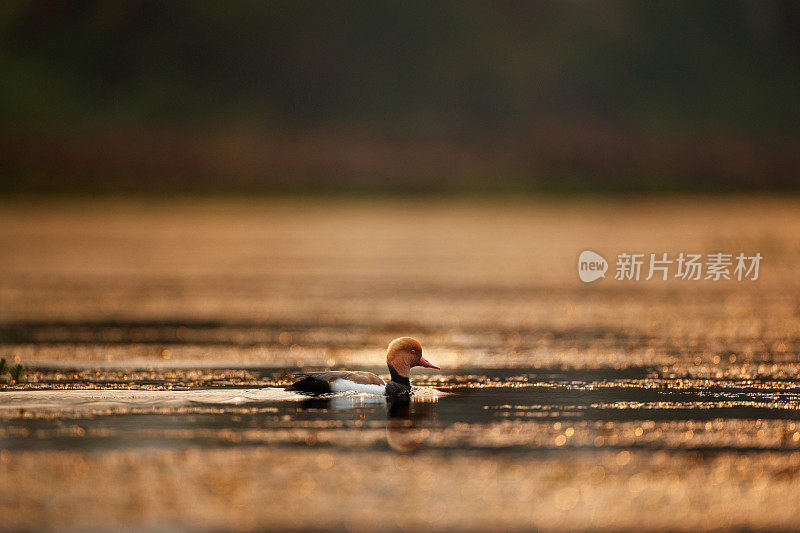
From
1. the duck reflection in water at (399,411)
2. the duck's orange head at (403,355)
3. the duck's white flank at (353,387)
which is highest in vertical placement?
the duck's orange head at (403,355)

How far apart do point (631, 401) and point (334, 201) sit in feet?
356

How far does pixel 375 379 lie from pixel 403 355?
16.3 inches

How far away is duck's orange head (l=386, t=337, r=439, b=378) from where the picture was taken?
53.5ft

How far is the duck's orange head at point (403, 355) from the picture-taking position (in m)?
16.3

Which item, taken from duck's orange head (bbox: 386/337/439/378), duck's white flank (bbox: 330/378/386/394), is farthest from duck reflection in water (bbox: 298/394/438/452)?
duck's orange head (bbox: 386/337/439/378)

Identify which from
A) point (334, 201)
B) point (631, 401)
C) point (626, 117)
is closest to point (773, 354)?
point (631, 401)

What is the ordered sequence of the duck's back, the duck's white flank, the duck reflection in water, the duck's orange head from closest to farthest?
the duck reflection in water < the duck's back < the duck's white flank < the duck's orange head

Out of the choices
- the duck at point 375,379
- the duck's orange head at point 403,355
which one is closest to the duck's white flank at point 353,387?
the duck at point 375,379

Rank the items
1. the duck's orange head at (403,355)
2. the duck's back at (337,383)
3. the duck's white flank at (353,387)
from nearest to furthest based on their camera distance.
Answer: the duck's back at (337,383) < the duck's white flank at (353,387) < the duck's orange head at (403,355)

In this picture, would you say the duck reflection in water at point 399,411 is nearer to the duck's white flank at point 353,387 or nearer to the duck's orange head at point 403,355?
the duck's white flank at point 353,387

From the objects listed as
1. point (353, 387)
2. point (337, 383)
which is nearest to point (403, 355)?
point (353, 387)

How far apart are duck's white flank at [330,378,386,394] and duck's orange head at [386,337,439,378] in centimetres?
29

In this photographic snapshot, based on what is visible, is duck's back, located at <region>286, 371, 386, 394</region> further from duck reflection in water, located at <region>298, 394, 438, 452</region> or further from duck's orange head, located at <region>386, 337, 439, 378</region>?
duck's orange head, located at <region>386, 337, 439, 378</region>

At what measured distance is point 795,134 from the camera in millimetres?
191625
